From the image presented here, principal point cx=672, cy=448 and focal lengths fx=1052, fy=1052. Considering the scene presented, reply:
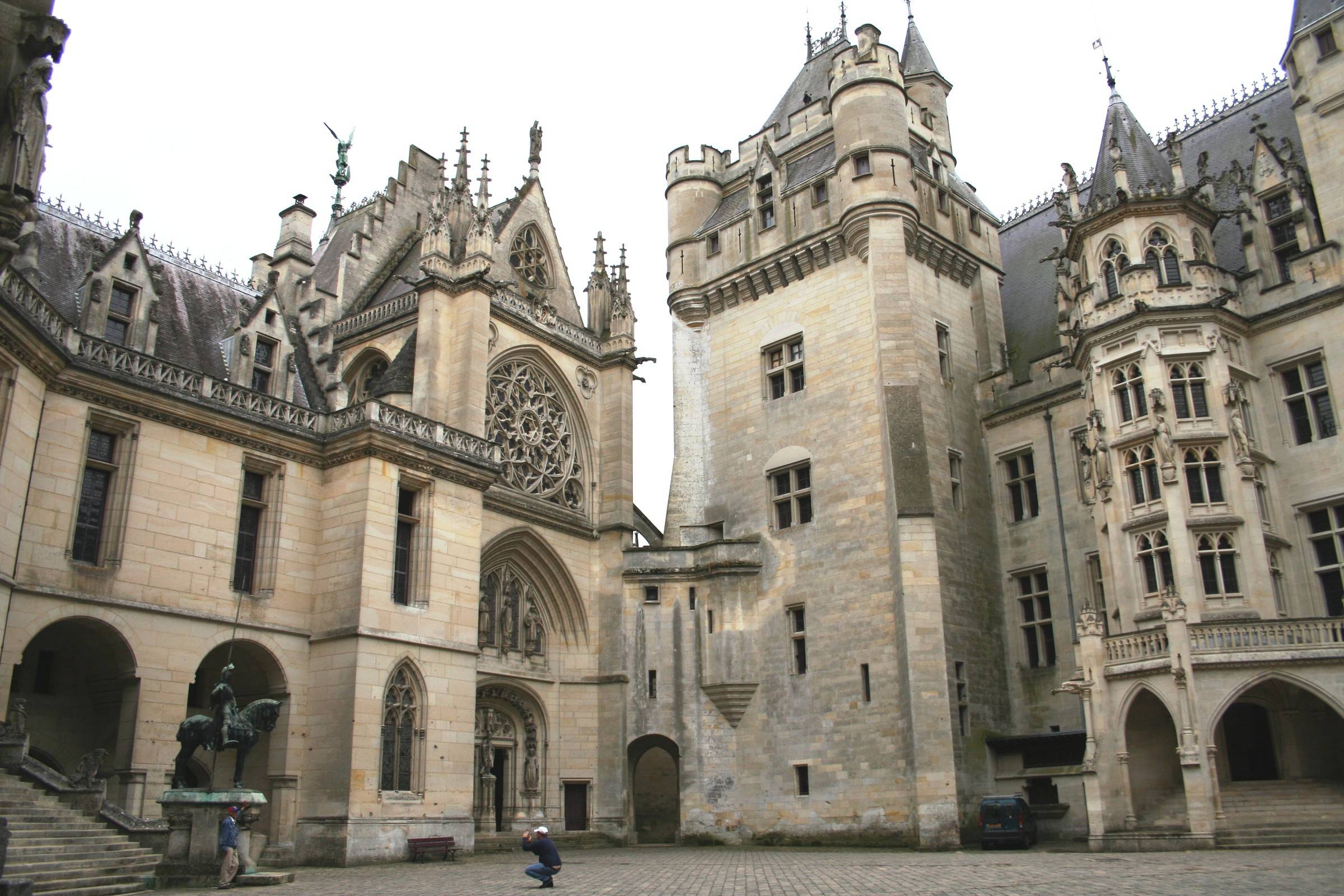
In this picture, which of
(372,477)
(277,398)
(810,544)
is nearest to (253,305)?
(277,398)

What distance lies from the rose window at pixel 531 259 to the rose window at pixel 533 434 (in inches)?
128

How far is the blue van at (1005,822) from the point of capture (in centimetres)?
2080

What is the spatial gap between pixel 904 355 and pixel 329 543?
13925 millimetres

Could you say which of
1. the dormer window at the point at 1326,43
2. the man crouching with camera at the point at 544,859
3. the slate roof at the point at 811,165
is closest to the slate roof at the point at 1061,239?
the dormer window at the point at 1326,43

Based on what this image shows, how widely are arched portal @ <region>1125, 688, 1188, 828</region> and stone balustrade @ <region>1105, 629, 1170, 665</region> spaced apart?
676 millimetres

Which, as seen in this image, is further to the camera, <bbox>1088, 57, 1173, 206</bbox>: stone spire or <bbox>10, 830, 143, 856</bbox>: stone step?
<bbox>1088, 57, 1173, 206</bbox>: stone spire

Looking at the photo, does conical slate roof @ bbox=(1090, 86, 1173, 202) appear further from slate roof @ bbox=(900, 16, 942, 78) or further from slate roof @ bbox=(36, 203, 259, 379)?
slate roof @ bbox=(36, 203, 259, 379)

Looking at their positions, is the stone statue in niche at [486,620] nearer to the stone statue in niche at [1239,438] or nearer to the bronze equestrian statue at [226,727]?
the bronze equestrian statue at [226,727]

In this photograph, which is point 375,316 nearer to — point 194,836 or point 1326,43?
point 194,836

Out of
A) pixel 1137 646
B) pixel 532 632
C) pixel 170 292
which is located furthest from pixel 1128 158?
pixel 170 292

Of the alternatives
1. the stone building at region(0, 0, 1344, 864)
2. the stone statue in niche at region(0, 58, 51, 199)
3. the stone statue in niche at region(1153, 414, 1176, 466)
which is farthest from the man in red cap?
the stone statue in niche at region(1153, 414, 1176, 466)

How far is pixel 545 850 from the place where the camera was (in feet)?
44.6

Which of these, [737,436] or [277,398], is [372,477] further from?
[737,436]

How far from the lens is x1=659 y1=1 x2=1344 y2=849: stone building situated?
20.1m
